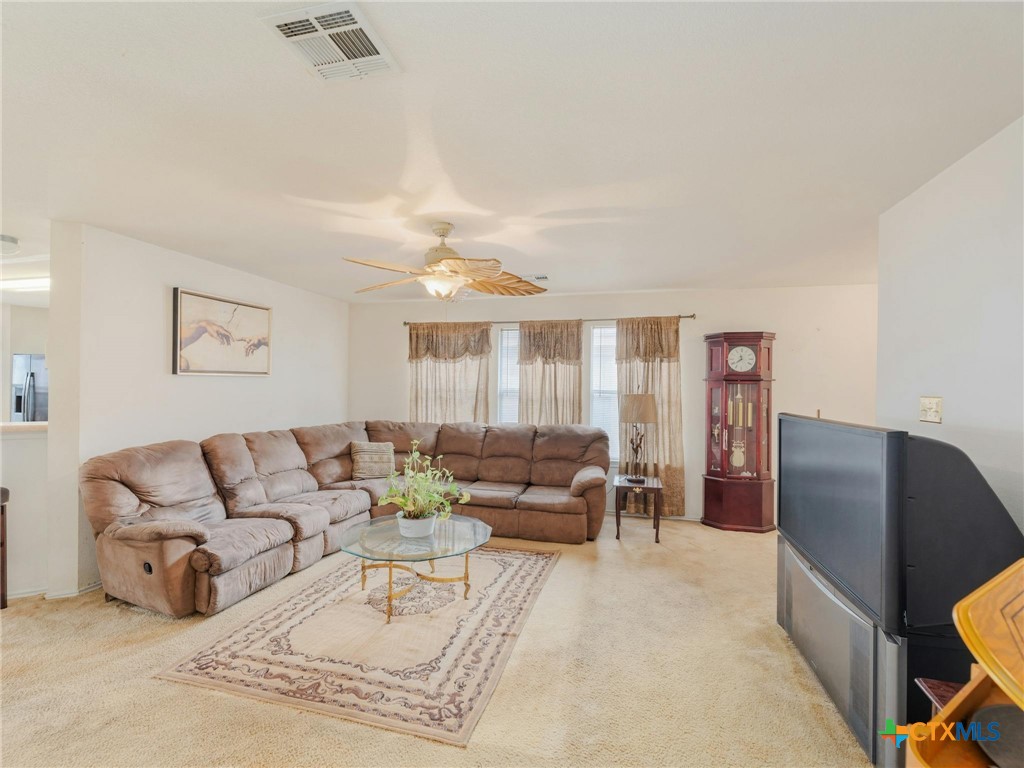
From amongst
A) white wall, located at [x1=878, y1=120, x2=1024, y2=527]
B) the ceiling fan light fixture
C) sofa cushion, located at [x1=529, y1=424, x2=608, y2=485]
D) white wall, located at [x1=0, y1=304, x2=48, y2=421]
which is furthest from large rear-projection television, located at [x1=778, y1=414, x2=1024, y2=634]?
white wall, located at [x1=0, y1=304, x2=48, y2=421]

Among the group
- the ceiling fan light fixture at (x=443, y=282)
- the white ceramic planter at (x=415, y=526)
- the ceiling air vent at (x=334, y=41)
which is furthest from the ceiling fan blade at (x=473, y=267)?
the white ceramic planter at (x=415, y=526)

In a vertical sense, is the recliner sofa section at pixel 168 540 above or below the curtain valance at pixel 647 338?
below

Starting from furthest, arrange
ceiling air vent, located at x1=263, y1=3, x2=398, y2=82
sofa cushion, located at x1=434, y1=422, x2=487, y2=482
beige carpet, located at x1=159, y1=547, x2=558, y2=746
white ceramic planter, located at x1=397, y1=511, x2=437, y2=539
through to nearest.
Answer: sofa cushion, located at x1=434, y1=422, x2=487, y2=482 → white ceramic planter, located at x1=397, y1=511, x2=437, y2=539 → beige carpet, located at x1=159, y1=547, x2=558, y2=746 → ceiling air vent, located at x1=263, y1=3, x2=398, y2=82

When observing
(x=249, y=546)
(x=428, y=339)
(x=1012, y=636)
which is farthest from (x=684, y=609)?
(x=428, y=339)

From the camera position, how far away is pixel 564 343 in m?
5.52

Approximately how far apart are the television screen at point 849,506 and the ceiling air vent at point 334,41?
7.03ft

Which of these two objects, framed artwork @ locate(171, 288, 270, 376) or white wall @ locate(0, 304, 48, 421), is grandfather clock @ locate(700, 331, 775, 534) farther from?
white wall @ locate(0, 304, 48, 421)

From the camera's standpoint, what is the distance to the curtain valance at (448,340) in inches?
227

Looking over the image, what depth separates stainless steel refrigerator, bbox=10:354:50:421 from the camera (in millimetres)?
5488

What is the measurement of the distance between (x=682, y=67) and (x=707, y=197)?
A: 1.20 m

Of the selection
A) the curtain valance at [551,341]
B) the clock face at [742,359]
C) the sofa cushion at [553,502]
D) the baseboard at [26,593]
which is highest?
the curtain valance at [551,341]

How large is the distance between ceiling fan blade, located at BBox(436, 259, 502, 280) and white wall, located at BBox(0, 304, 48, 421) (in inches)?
251

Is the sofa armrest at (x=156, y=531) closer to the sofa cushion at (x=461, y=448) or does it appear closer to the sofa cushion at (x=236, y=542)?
the sofa cushion at (x=236, y=542)

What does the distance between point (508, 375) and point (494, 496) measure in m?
1.74
